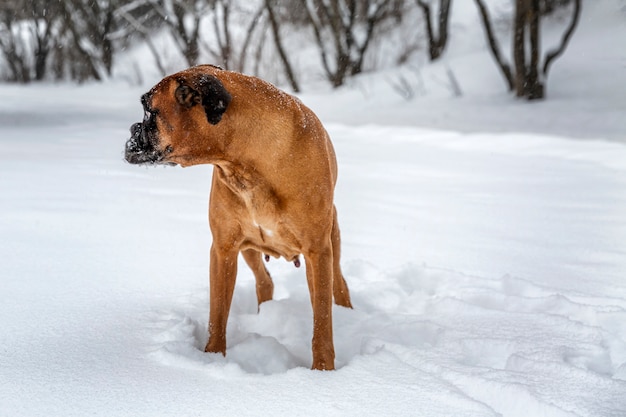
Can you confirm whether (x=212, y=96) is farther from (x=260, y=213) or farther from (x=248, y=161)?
(x=260, y=213)

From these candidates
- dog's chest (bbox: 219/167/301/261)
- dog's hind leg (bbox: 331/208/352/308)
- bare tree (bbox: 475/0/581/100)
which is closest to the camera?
dog's chest (bbox: 219/167/301/261)

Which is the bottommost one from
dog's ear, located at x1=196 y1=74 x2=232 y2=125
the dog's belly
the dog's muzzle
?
the dog's belly

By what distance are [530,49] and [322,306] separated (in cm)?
1193

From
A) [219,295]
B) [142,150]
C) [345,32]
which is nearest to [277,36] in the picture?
[345,32]

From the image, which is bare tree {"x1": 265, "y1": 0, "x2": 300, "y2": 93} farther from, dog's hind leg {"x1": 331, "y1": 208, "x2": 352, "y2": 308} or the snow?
dog's hind leg {"x1": 331, "y1": 208, "x2": 352, "y2": 308}

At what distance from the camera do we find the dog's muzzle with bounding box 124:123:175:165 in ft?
7.51

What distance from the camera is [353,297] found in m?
3.58

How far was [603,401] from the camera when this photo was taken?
219 centimetres

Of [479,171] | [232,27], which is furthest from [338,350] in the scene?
[232,27]

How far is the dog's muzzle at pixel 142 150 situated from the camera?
229cm

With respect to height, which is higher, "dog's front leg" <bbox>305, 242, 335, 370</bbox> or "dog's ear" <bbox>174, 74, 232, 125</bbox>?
"dog's ear" <bbox>174, 74, 232, 125</bbox>

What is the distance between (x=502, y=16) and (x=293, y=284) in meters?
18.4

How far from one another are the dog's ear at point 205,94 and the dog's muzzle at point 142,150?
20 centimetres

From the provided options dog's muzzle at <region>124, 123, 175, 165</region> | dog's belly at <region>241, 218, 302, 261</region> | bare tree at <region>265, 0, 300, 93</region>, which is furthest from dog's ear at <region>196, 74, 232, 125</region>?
bare tree at <region>265, 0, 300, 93</region>
